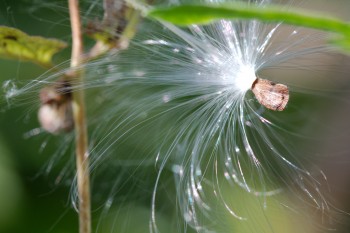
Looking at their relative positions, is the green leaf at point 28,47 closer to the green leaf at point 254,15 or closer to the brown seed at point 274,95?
the brown seed at point 274,95

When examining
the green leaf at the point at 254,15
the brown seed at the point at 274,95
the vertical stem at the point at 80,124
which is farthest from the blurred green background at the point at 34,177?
the green leaf at the point at 254,15

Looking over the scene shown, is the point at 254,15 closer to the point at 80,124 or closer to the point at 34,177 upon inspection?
the point at 80,124

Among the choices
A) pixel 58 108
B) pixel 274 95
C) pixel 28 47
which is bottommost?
pixel 274 95

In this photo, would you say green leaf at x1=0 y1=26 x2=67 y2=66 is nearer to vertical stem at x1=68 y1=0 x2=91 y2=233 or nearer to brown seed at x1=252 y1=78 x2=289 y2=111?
vertical stem at x1=68 y1=0 x2=91 y2=233

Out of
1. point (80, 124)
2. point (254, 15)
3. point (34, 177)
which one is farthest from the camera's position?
point (34, 177)

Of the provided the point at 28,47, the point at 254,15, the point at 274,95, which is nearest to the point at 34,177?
the point at 28,47
